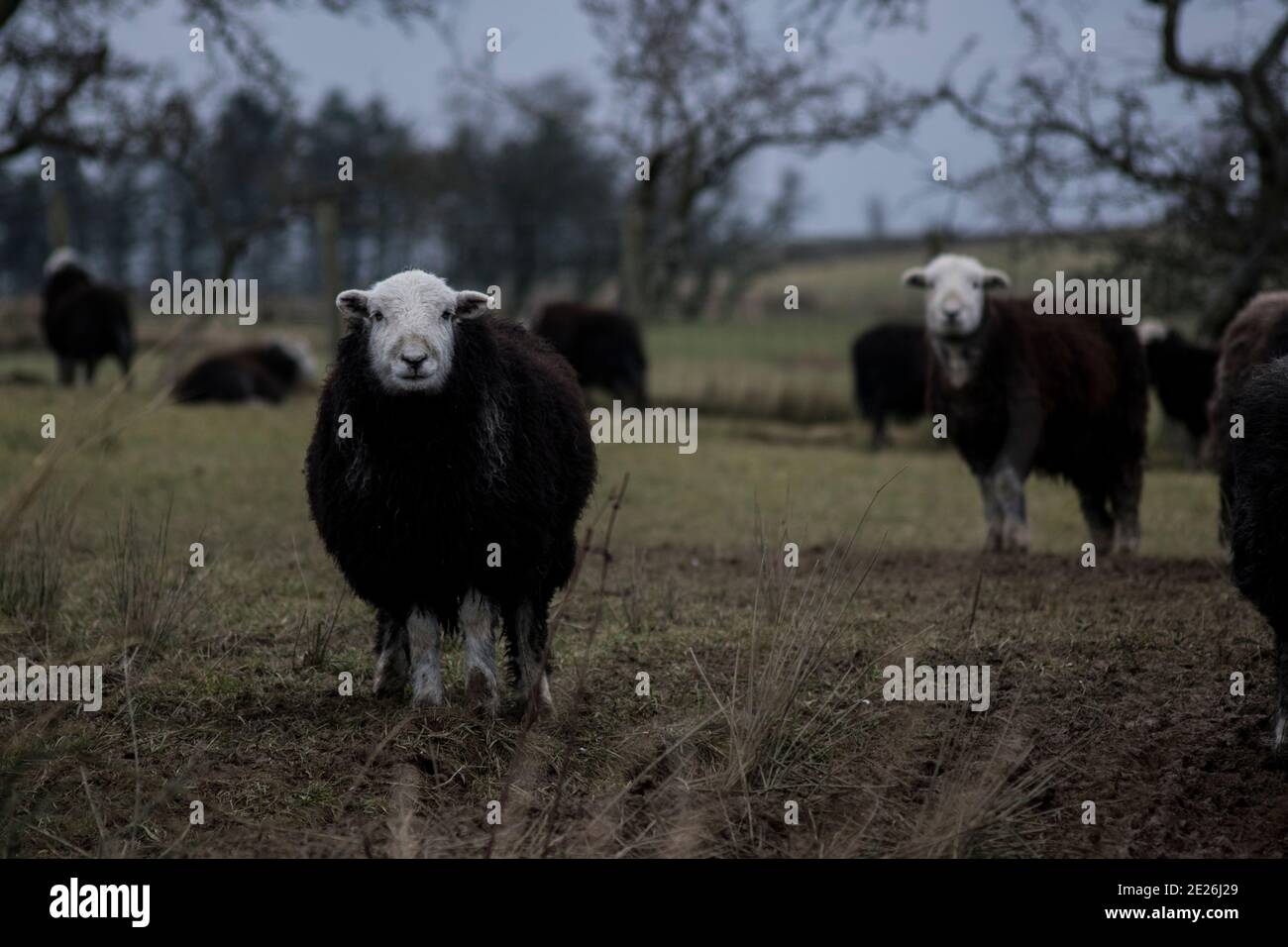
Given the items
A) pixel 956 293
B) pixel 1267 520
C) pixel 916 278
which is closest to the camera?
pixel 1267 520

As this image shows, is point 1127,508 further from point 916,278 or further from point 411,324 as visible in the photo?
point 411,324

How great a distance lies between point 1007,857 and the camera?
16.0 feet

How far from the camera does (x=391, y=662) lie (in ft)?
20.9

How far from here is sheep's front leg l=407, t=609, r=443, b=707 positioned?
5.91 m

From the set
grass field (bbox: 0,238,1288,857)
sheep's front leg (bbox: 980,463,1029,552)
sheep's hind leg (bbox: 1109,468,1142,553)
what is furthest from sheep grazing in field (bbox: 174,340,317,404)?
sheep's hind leg (bbox: 1109,468,1142,553)

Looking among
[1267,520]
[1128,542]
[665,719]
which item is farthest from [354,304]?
[1128,542]

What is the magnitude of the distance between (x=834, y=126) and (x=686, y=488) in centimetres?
1267

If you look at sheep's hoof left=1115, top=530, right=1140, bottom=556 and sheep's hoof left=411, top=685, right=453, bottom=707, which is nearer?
sheep's hoof left=411, top=685, right=453, bottom=707

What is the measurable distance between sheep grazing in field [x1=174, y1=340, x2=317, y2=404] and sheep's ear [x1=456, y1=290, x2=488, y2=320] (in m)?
14.0

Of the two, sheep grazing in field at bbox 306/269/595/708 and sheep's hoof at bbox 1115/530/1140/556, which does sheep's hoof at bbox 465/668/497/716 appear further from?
sheep's hoof at bbox 1115/530/1140/556

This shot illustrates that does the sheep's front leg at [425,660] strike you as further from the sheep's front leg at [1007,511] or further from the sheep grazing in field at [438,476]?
the sheep's front leg at [1007,511]

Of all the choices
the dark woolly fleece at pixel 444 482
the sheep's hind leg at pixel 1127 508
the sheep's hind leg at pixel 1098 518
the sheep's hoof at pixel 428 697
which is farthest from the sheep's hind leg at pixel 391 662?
the sheep's hind leg at pixel 1127 508

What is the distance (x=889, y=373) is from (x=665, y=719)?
562 inches
